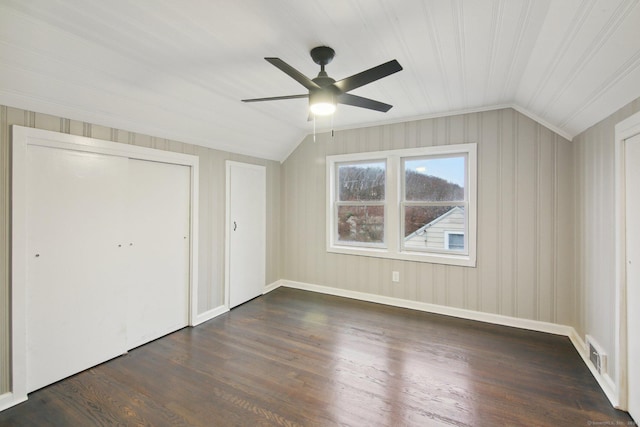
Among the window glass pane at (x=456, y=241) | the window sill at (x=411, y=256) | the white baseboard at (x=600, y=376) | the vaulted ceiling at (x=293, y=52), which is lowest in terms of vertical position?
the white baseboard at (x=600, y=376)

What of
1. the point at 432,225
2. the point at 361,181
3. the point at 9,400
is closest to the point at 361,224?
the point at 361,181

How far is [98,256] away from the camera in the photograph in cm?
256

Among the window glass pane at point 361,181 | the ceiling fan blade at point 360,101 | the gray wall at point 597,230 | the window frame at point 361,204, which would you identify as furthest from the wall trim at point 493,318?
the ceiling fan blade at point 360,101

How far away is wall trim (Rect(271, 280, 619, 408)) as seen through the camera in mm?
2197

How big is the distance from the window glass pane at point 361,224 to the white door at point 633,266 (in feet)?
8.24

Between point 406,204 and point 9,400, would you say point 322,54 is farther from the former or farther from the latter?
point 9,400

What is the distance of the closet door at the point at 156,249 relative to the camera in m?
2.86

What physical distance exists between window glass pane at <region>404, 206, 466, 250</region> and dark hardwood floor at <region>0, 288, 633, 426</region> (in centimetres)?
102

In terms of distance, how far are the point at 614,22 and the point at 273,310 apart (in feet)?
12.9

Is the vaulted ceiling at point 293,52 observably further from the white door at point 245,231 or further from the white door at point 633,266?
the white door at point 245,231

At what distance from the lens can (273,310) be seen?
3881 millimetres

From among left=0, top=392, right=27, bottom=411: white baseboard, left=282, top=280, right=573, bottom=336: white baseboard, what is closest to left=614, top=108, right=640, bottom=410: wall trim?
left=282, top=280, right=573, bottom=336: white baseboard

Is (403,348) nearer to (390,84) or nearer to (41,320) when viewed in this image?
(390,84)

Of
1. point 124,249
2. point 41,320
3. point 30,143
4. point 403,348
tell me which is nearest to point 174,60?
point 30,143
